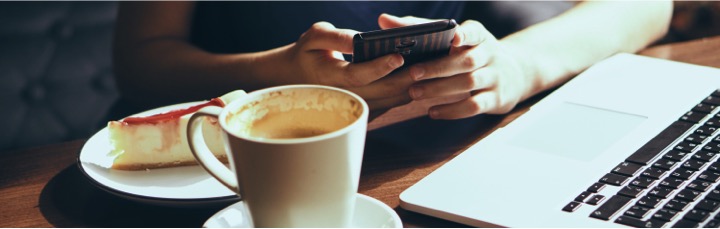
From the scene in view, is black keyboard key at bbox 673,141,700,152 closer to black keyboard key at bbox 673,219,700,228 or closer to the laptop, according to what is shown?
the laptop

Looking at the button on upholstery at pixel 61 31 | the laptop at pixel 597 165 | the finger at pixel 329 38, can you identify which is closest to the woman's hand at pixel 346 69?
the finger at pixel 329 38

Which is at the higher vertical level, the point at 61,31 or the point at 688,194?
the point at 688,194

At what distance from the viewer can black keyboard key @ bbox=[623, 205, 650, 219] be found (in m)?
0.56

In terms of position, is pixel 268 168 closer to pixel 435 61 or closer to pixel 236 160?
pixel 236 160

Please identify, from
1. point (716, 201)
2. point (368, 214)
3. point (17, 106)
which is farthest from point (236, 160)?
point (17, 106)

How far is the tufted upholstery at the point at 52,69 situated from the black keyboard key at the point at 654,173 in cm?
110

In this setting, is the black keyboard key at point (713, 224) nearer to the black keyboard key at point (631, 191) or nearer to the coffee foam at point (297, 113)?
the black keyboard key at point (631, 191)

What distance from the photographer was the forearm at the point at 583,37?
2.99ft

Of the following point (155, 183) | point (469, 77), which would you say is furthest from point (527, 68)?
point (155, 183)

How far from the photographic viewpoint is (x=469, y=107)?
811 millimetres

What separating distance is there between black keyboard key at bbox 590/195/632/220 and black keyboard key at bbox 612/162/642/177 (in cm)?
5

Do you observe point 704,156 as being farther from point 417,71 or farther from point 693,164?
point 417,71

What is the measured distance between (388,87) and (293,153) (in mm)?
320

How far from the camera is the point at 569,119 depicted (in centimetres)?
78
